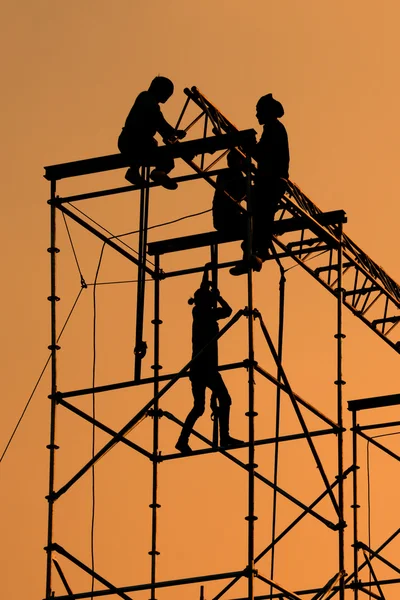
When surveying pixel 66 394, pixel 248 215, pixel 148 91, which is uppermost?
pixel 148 91

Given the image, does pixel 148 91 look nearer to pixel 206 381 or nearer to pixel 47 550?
pixel 206 381

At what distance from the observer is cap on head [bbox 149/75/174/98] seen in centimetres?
2475

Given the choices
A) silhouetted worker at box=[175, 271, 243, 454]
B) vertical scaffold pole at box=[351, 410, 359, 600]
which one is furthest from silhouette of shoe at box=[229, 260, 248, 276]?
vertical scaffold pole at box=[351, 410, 359, 600]

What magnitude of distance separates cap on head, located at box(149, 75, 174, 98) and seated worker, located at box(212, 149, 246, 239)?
3.86 feet

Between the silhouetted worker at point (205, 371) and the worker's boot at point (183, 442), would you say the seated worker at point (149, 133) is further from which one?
the worker's boot at point (183, 442)

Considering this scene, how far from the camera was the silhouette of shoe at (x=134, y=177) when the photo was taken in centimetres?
2433

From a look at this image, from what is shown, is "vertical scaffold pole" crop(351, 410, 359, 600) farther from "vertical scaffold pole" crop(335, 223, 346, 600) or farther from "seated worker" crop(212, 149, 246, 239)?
"seated worker" crop(212, 149, 246, 239)

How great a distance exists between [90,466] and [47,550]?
1051mm

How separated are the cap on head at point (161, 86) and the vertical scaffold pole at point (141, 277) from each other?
3.22ft

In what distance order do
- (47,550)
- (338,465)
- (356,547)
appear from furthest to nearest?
(356,547)
(338,465)
(47,550)

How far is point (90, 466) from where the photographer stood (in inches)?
923

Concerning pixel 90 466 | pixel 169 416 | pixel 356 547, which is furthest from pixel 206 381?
pixel 356 547

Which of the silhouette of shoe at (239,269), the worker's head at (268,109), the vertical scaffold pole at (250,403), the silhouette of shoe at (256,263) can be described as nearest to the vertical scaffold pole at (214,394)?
the silhouette of shoe at (239,269)

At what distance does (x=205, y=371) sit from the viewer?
25.1 m
